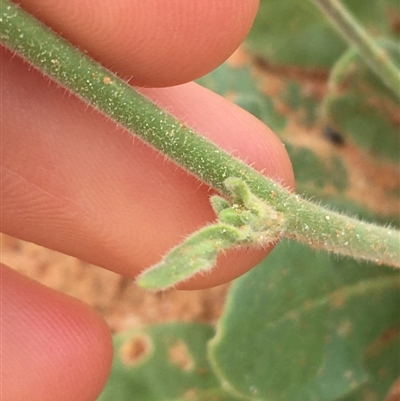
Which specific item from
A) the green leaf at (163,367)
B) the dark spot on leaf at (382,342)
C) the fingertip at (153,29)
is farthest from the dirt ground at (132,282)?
the fingertip at (153,29)

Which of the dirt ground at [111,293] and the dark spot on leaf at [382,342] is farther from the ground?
the dark spot on leaf at [382,342]

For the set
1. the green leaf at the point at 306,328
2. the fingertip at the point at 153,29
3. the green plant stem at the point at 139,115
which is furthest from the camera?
the green leaf at the point at 306,328

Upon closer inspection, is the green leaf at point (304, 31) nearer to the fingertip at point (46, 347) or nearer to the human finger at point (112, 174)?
the human finger at point (112, 174)

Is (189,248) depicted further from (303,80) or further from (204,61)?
(303,80)

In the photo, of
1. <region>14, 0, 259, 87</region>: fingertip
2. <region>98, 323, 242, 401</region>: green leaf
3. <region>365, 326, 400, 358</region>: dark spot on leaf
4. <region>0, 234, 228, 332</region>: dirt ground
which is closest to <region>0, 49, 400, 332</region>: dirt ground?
<region>0, 234, 228, 332</region>: dirt ground

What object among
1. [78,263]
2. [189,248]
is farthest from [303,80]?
[189,248]

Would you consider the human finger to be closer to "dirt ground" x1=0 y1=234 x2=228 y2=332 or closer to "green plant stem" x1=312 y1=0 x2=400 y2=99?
"green plant stem" x1=312 y1=0 x2=400 y2=99
